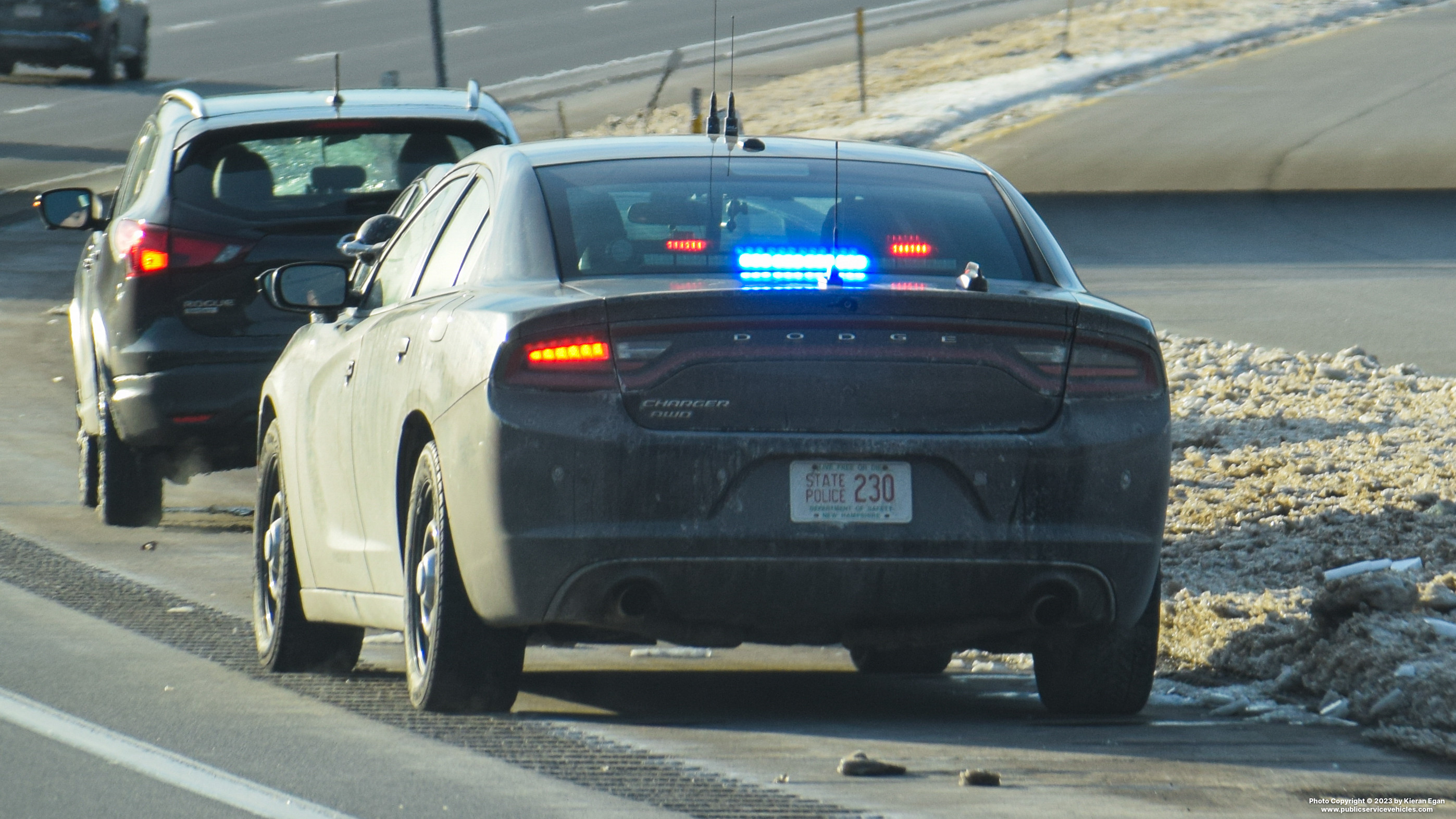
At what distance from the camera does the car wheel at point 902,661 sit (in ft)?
24.4

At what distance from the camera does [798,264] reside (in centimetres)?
594

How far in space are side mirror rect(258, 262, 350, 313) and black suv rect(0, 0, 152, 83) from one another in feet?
99.9

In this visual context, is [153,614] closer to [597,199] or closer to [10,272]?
[597,199]

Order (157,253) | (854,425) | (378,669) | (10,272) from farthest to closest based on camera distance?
(10,272), (157,253), (378,669), (854,425)

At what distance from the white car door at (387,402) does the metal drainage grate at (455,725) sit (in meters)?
0.43

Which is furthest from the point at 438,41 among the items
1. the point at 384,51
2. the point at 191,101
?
the point at 384,51

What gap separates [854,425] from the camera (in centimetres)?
568

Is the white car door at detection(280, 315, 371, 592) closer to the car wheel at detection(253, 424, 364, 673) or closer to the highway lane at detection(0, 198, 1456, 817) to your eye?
the car wheel at detection(253, 424, 364, 673)

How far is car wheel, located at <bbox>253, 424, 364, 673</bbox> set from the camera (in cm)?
722

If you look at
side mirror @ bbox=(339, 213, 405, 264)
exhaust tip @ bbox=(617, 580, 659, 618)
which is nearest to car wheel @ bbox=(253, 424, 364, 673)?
side mirror @ bbox=(339, 213, 405, 264)

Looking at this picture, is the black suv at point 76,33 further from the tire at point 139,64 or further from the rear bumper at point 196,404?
the rear bumper at point 196,404

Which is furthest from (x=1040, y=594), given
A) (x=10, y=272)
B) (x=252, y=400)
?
(x=10, y=272)

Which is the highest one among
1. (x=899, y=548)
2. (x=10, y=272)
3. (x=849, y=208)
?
(x=849, y=208)

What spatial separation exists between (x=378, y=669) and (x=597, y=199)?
186 centimetres
